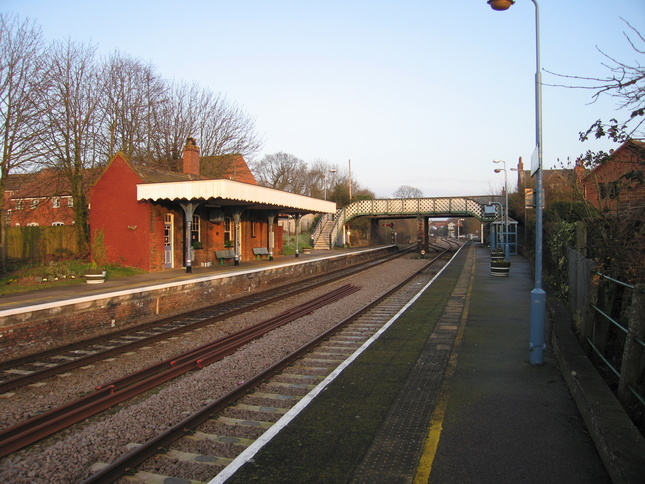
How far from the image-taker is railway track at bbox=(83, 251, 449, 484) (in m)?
4.21

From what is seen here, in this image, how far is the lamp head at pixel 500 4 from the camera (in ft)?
22.2

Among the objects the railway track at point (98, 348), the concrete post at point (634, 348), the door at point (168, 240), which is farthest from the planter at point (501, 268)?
the concrete post at point (634, 348)

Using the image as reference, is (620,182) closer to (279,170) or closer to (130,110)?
(130,110)

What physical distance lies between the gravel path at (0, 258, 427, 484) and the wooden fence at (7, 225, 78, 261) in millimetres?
18132

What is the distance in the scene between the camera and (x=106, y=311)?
11.7 metres

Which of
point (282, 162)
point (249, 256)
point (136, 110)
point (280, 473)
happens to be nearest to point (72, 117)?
point (136, 110)

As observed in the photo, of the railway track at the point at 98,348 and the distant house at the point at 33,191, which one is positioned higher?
the distant house at the point at 33,191

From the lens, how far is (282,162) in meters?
71.2

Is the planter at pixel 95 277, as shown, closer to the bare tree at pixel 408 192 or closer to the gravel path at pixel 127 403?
the gravel path at pixel 127 403

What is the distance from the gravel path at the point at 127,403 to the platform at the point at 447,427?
58.5 inches

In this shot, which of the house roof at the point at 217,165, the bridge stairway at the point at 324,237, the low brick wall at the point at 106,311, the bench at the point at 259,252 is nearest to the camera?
the low brick wall at the point at 106,311

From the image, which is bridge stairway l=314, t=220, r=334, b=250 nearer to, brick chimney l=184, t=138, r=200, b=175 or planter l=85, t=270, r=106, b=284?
brick chimney l=184, t=138, r=200, b=175

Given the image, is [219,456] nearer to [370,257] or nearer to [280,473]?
[280,473]

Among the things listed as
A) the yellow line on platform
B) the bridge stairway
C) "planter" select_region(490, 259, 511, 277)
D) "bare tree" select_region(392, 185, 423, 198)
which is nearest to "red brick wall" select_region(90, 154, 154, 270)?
"planter" select_region(490, 259, 511, 277)
